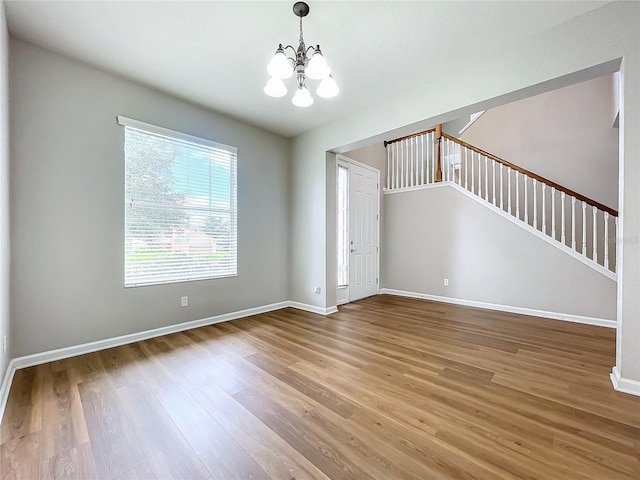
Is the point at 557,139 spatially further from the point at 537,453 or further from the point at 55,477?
the point at 55,477

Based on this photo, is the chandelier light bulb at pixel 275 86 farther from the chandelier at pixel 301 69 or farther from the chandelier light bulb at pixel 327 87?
the chandelier light bulb at pixel 327 87

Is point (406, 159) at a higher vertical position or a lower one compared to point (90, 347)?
higher

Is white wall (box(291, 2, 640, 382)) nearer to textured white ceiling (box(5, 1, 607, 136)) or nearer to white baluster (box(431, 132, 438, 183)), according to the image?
textured white ceiling (box(5, 1, 607, 136))

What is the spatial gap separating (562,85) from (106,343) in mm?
4864

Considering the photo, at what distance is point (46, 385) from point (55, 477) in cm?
116

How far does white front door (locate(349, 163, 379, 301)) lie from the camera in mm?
4809

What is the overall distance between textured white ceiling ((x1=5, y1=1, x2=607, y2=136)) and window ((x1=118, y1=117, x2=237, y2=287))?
691 mm

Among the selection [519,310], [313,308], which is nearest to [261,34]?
[313,308]

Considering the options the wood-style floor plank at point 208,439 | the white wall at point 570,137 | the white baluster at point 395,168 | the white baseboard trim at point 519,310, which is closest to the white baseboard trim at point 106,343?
the wood-style floor plank at point 208,439

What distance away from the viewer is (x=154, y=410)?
1.71 meters

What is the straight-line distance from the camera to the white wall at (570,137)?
4234mm

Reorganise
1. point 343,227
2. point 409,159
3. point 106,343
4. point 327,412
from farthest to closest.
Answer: point 409,159
point 343,227
point 106,343
point 327,412

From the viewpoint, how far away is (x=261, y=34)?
2.21 m

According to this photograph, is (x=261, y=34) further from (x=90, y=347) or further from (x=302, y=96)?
(x=90, y=347)
